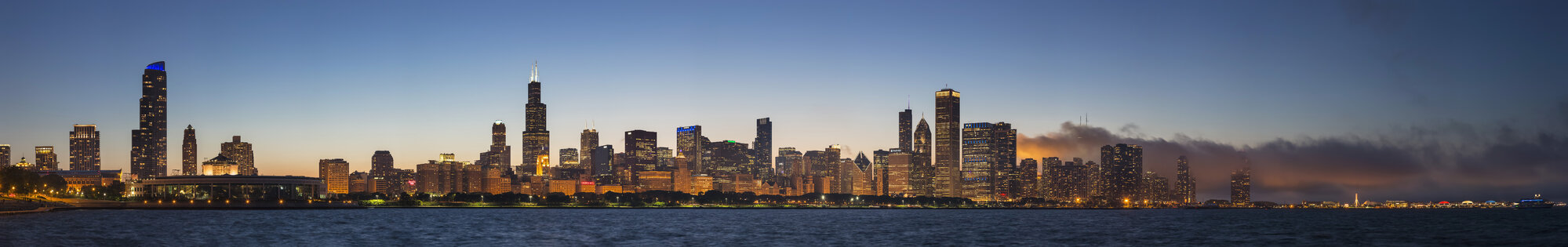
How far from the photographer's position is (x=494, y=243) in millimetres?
94750

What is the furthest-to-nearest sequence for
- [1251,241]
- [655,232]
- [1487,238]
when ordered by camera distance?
[655,232] → [1487,238] → [1251,241]

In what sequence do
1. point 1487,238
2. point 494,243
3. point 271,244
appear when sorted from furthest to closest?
point 1487,238
point 494,243
point 271,244

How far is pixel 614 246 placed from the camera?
297ft

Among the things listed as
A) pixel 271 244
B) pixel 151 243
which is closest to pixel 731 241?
pixel 271 244

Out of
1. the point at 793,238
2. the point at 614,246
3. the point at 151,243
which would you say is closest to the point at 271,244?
the point at 151,243

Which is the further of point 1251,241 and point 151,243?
point 1251,241

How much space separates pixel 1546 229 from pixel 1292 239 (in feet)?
164

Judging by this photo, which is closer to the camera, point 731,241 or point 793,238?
point 731,241

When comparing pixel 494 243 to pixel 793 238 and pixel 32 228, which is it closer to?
pixel 793 238

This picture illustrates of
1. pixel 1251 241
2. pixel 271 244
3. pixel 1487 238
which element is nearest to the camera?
pixel 271 244

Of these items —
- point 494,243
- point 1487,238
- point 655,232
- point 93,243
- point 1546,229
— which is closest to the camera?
point 93,243

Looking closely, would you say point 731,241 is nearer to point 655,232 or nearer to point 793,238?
point 793,238

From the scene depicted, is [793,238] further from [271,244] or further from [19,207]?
[19,207]

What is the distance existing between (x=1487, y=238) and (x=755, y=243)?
70610 mm
